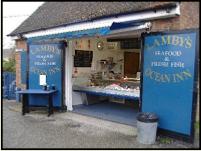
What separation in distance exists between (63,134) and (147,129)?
7.54 ft

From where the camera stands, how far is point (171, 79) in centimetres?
720

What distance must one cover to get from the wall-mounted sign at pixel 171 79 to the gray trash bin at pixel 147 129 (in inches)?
18.0

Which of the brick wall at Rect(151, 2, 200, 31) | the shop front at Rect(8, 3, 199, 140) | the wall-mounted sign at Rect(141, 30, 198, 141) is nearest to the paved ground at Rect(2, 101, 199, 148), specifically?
the wall-mounted sign at Rect(141, 30, 198, 141)

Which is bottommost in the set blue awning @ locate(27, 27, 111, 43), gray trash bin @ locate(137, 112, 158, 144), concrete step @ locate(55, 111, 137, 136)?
concrete step @ locate(55, 111, 137, 136)

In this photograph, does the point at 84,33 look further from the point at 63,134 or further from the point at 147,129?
the point at 147,129

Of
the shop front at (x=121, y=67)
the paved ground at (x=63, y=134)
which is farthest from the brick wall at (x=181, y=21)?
the paved ground at (x=63, y=134)

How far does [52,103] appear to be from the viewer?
Answer: 10570 millimetres

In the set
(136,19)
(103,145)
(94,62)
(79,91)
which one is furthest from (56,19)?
(103,145)

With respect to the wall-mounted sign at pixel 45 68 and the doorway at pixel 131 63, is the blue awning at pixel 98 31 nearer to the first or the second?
the wall-mounted sign at pixel 45 68

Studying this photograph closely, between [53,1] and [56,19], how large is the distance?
448 cm

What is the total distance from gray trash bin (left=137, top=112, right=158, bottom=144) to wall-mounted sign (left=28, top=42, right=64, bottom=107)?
13.8 feet

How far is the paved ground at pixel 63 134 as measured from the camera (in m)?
6.95

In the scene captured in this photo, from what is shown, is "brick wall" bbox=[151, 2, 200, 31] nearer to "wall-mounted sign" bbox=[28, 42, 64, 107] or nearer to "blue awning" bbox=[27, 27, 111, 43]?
"blue awning" bbox=[27, 27, 111, 43]

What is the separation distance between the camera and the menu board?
37.1ft
